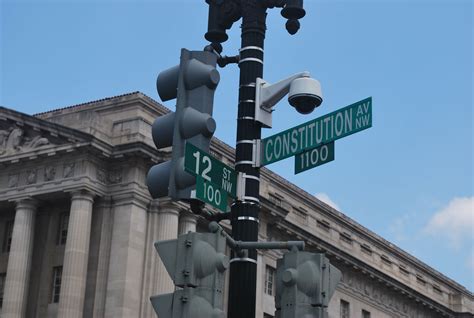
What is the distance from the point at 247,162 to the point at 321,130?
0.90m

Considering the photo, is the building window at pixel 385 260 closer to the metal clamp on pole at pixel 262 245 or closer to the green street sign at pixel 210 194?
the metal clamp on pole at pixel 262 245

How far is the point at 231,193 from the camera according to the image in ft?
29.9

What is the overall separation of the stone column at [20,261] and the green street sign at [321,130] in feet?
117

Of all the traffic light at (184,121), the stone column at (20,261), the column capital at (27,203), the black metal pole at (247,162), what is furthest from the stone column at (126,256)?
the traffic light at (184,121)

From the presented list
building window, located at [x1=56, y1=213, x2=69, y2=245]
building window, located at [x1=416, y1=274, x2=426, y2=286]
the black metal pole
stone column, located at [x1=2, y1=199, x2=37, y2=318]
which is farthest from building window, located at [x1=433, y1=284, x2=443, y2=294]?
the black metal pole

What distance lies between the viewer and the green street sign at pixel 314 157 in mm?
9528

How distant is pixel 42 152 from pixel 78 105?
541 centimetres

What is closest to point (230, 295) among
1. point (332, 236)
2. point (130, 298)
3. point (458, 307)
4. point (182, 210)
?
point (130, 298)

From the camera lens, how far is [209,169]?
26.7 ft

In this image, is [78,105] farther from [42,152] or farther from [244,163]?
[244,163]

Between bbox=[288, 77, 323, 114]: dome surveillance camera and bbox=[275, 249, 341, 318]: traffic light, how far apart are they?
7.82ft

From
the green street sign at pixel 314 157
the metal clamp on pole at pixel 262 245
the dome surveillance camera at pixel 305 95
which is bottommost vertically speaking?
the metal clamp on pole at pixel 262 245

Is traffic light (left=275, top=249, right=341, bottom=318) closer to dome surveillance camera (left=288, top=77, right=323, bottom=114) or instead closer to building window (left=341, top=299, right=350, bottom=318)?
dome surveillance camera (left=288, top=77, right=323, bottom=114)

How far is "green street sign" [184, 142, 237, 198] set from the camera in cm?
744
